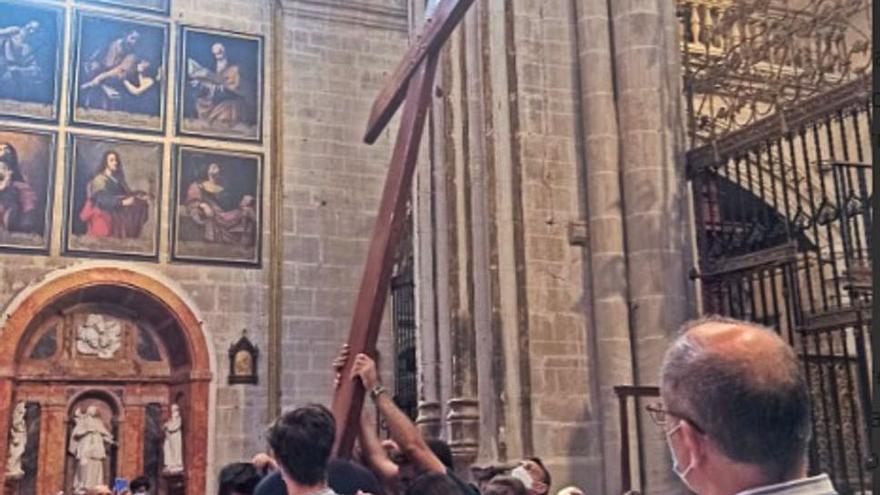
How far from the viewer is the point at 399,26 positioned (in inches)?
567

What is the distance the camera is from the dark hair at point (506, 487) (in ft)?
12.2

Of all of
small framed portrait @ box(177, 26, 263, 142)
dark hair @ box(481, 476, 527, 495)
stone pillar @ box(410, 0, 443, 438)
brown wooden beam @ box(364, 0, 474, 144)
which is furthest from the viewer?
small framed portrait @ box(177, 26, 263, 142)

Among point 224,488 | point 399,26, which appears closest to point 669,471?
point 224,488

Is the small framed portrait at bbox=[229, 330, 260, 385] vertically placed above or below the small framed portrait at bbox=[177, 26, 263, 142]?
below

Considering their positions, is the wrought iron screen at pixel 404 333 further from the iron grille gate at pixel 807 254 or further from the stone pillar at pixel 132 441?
the iron grille gate at pixel 807 254

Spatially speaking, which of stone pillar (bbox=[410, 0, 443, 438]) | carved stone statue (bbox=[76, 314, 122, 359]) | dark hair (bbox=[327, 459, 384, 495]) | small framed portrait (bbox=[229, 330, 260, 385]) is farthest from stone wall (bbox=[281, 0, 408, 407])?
dark hair (bbox=[327, 459, 384, 495])

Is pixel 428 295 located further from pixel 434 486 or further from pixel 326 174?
pixel 326 174

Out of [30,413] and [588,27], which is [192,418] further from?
[588,27]

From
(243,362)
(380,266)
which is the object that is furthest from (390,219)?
(243,362)

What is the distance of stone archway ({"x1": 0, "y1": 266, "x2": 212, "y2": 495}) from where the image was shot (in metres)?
11.6

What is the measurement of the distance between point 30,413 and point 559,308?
7.43 m

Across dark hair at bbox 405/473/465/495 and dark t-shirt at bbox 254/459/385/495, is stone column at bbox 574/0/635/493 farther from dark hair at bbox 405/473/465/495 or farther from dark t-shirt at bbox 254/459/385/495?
dark hair at bbox 405/473/465/495

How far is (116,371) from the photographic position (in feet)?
40.5

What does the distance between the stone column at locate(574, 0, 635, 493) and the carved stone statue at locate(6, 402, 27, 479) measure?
736 centimetres
